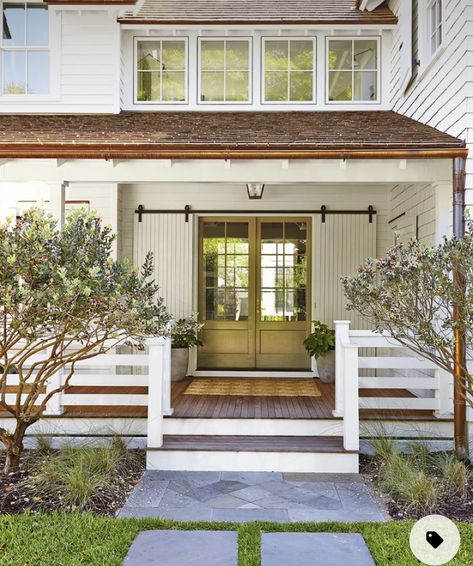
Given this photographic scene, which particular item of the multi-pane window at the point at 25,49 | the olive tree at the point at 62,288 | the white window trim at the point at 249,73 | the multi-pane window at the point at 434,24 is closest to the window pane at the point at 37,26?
the multi-pane window at the point at 25,49

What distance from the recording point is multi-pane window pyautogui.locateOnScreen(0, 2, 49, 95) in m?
7.04

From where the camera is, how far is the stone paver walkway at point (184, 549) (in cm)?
307

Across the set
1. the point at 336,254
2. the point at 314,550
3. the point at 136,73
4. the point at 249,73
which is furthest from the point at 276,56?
the point at 314,550

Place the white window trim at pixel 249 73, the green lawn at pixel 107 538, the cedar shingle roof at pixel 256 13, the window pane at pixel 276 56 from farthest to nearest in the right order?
the window pane at pixel 276 56 < the white window trim at pixel 249 73 < the cedar shingle roof at pixel 256 13 < the green lawn at pixel 107 538

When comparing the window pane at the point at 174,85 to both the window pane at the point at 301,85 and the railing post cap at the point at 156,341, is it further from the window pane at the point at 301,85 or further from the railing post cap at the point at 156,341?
the railing post cap at the point at 156,341

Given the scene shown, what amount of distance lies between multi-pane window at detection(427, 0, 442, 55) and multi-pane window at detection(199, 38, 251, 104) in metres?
2.44

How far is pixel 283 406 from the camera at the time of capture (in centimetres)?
556

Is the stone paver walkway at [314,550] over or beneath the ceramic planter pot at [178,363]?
beneath

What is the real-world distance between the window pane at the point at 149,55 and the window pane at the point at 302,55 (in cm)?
190

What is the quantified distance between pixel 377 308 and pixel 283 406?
5.68 ft

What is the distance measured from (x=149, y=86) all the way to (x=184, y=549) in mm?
6188

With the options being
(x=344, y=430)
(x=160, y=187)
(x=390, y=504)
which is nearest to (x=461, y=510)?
(x=390, y=504)

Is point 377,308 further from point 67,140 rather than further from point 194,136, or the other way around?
point 67,140

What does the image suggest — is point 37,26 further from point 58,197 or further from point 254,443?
point 254,443
